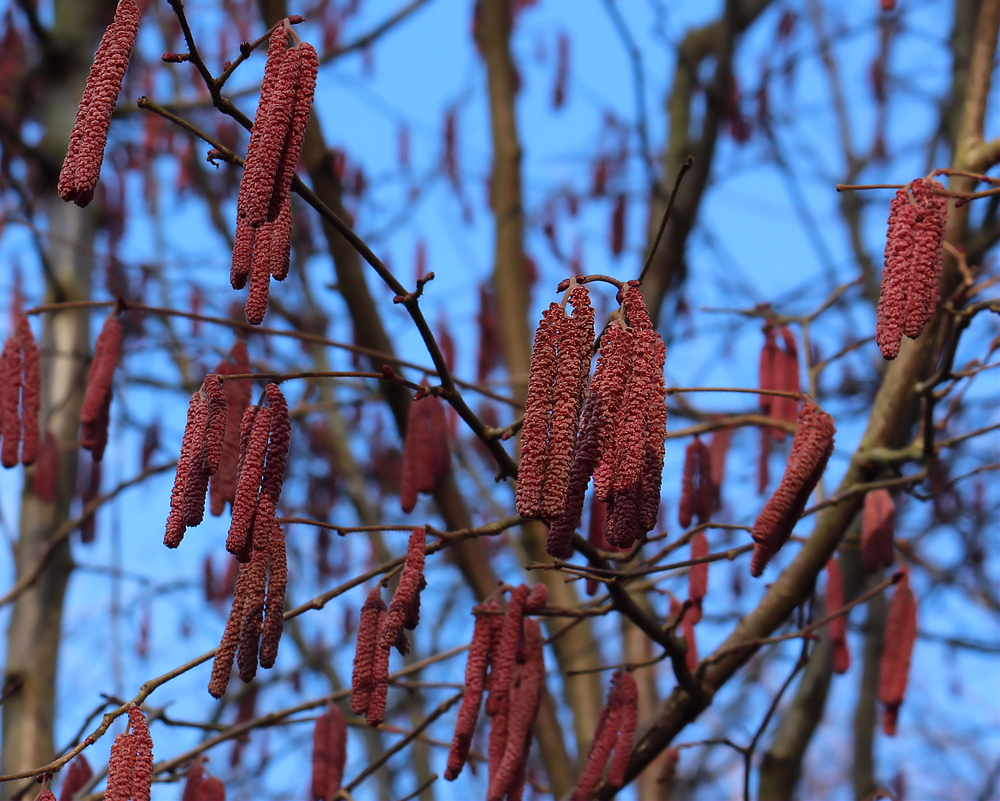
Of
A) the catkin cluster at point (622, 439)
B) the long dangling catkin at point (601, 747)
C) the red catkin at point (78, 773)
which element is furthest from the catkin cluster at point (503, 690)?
the red catkin at point (78, 773)

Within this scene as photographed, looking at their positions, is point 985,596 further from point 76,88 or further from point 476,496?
point 76,88

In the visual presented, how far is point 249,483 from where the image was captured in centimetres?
153

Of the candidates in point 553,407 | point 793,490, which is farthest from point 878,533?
point 553,407

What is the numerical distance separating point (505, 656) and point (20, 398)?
121cm

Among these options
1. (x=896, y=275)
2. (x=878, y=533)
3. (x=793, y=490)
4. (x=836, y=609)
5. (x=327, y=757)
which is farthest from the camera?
(x=836, y=609)

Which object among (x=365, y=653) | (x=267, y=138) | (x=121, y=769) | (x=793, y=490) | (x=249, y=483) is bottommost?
(x=121, y=769)

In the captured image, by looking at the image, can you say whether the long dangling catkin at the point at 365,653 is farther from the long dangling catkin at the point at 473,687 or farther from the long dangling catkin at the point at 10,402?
the long dangling catkin at the point at 10,402

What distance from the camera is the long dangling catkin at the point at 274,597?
5.27ft

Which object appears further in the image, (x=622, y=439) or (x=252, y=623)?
(x=252, y=623)

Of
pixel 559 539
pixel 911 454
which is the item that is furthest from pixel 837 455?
pixel 559 539

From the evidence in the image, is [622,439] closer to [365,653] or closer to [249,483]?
[249,483]

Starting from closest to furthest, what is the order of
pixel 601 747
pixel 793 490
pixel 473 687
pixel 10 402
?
pixel 793 490
pixel 473 687
pixel 601 747
pixel 10 402

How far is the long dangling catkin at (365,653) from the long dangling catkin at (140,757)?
31 cm

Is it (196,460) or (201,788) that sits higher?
(196,460)
